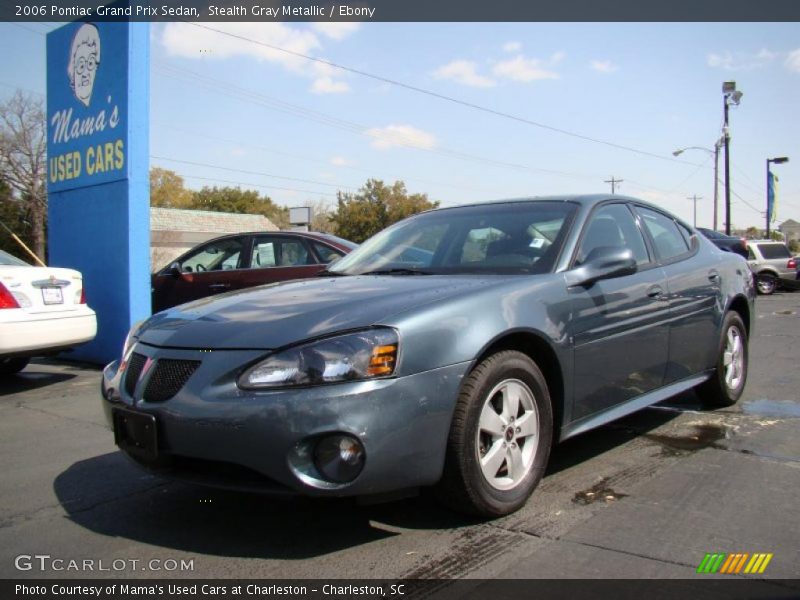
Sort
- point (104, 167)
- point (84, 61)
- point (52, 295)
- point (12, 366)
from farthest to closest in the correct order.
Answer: point (84, 61)
point (104, 167)
point (12, 366)
point (52, 295)

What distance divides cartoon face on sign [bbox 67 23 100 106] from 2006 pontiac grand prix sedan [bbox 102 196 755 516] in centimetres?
568

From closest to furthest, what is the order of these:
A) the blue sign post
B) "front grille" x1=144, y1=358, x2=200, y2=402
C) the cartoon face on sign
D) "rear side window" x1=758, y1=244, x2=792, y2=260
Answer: "front grille" x1=144, y1=358, x2=200, y2=402
the blue sign post
the cartoon face on sign
"rear side window" x1=758, y1=244, x2=792, y2=260

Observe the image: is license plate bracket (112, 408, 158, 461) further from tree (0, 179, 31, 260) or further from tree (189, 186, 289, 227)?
tree (189, 186, 289, 227)

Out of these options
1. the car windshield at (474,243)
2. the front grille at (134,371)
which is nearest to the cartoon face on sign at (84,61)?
the car windshield at (474,243)

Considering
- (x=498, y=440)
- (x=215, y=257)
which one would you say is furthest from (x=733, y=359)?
(x=215, y=257)

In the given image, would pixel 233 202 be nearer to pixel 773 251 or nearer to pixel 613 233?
pixel 773 251

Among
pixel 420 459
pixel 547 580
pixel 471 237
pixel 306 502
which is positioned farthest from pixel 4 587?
pixel 471 237

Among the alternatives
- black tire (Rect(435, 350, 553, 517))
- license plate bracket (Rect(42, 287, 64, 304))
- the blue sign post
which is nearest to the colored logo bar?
black tire (Rect(435, 350, 553, 517))

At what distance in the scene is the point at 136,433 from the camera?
286 cm

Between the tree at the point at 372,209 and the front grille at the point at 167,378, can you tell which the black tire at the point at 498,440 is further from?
the tree at the point at 372,209

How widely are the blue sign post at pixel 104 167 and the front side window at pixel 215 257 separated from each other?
1092 mm

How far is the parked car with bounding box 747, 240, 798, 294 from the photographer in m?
20.9

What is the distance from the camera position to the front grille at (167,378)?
2.79 meters

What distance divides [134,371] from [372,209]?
50.8 m
